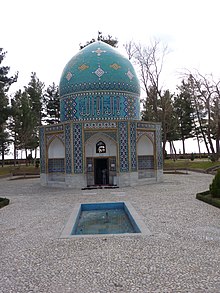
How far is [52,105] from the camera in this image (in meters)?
43.5

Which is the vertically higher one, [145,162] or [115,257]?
[145,162]

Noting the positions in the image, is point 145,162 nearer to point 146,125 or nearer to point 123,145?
point 146,125

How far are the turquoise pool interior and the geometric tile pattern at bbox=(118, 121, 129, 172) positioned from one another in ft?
22.5

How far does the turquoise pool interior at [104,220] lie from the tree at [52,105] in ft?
107

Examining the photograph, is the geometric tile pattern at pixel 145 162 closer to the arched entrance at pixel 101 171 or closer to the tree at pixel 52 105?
the arched entrance at pixel 101 171

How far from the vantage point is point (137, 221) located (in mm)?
8953

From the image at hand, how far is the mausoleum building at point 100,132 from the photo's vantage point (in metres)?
19.5

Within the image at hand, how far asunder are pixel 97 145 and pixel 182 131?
32.5 m

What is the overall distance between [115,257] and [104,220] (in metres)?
4.62

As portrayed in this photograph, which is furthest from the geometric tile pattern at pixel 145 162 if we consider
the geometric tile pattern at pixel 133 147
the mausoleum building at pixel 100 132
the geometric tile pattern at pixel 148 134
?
the geometric tile pattern at pixel 133 147

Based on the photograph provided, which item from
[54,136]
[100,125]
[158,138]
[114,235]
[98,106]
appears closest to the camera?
[114,235]

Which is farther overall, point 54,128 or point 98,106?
point 98,106

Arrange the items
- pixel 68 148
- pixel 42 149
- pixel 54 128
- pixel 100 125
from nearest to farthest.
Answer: pixel 68 148
pixel 100 125
pixel 54 128
pixel 42 149

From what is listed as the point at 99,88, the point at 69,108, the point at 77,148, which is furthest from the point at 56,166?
the point at 99,88
